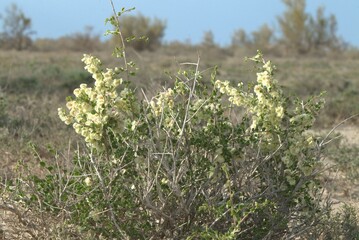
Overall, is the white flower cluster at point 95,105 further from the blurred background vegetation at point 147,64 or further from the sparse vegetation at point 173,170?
the blurred background vegetation at point 147,64

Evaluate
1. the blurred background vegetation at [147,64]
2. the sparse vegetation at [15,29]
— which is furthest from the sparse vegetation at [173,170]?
the sparse vegetation at [15,29]

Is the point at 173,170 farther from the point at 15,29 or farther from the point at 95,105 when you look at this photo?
the point at 15,29

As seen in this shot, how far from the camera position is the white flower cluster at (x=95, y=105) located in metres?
3.76

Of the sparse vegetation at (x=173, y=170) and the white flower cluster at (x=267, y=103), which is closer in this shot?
the sparse vegetation at (x=173, y=170)

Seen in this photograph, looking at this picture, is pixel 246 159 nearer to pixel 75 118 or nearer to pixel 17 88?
pixel 75 118

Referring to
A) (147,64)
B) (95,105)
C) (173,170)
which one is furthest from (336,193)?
(147,64)

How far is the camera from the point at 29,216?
409cm

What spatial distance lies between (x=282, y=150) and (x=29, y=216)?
1.54m

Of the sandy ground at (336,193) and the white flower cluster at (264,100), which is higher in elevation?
the white flower cluster at (264,100)

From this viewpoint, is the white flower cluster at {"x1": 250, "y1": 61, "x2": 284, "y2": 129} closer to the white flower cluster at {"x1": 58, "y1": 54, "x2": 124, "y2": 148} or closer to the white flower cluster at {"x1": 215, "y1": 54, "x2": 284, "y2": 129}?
the white flower cluster at {"x1": 215, "y1": 54, "x2": 284, "y2": 129}

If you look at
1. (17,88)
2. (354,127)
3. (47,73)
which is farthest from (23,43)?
(354,127)

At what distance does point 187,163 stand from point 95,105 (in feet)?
2.04

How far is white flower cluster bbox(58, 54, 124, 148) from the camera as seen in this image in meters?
3.76

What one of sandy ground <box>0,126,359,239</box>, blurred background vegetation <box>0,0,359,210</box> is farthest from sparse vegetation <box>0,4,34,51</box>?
sandy ground <box>0,126,359,239</box>
